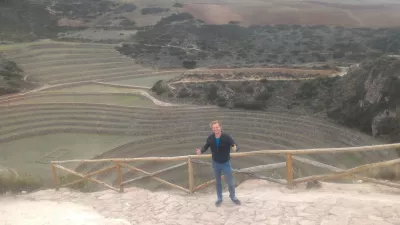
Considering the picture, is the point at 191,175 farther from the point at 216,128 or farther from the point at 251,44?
the point at 251,44

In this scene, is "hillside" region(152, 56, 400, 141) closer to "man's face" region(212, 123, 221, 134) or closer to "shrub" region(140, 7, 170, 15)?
"man's face" region(212, 123, 221, 134)

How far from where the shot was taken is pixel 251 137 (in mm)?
19375

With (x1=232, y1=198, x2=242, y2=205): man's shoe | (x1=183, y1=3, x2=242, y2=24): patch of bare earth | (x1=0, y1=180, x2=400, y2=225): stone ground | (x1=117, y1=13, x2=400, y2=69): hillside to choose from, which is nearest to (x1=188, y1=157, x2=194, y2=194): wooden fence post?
(x1=0, y1=180, x2=400, y2=225): stone ground

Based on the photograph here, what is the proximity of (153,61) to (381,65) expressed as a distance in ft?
78.9

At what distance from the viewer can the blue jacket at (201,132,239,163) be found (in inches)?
253

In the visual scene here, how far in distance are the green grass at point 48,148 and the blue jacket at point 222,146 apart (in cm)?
1073

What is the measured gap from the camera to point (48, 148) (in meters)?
18.5

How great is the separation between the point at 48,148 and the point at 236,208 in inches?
554

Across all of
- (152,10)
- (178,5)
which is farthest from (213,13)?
(152,10)

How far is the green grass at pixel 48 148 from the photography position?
1653 cm

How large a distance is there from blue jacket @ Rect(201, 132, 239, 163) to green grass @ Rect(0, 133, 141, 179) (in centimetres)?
1073

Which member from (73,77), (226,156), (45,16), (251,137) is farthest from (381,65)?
(45,16)

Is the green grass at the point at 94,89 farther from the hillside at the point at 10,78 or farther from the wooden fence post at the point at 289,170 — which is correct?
the wooden fence post at the point at 289,170

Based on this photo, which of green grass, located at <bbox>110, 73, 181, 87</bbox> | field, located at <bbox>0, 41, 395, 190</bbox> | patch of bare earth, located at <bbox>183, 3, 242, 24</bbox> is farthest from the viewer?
patch of bare earth, located at <bbox>183, 3, 242, 24</bbox>
